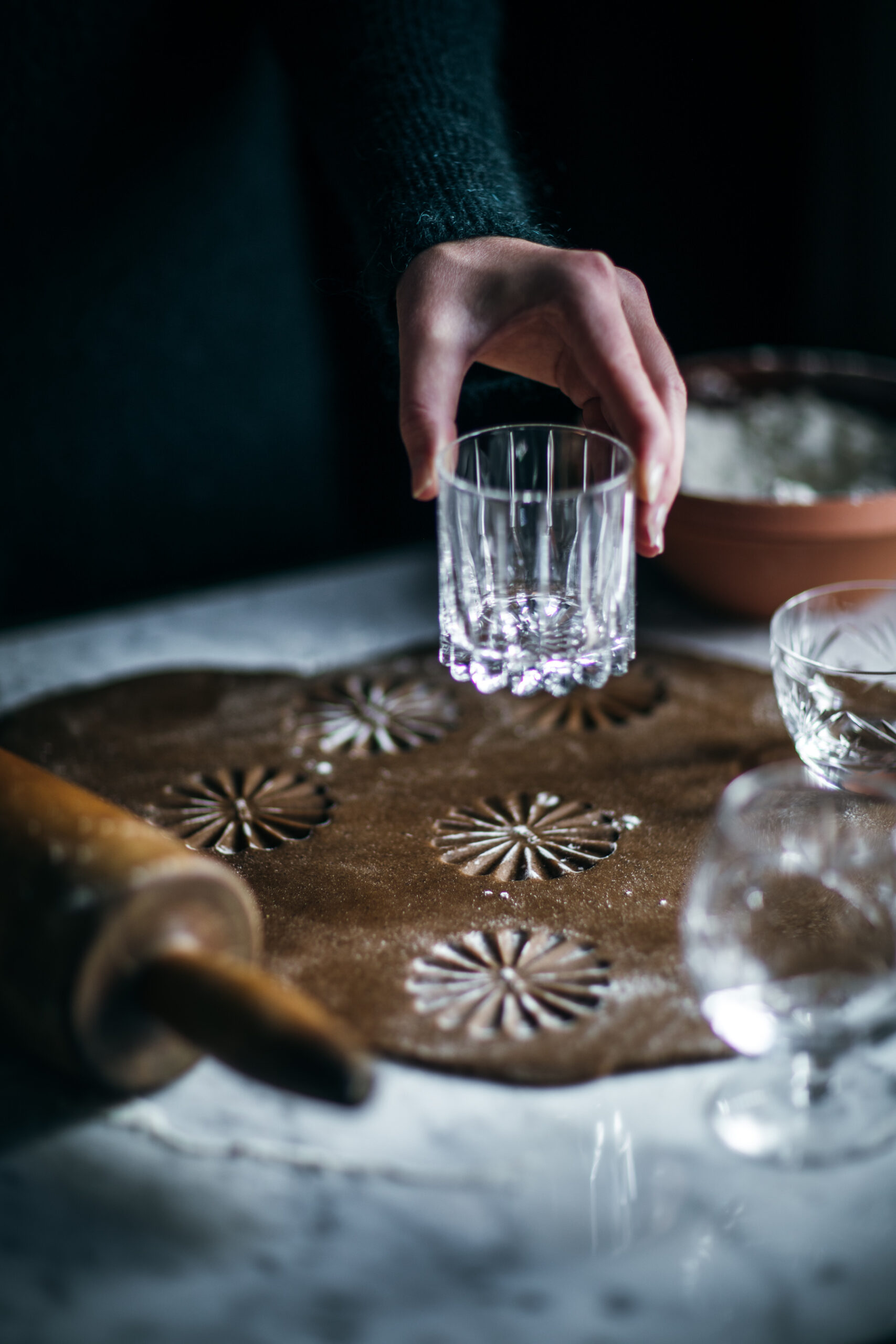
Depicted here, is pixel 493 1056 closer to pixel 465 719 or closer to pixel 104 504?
pixel 465 719

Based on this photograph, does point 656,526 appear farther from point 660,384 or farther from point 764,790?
point 764,790

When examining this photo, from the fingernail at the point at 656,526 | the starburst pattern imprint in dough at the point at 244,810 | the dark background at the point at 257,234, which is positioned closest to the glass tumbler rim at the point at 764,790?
the fingernail at the point at 656,526

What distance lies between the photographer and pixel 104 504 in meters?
1.32

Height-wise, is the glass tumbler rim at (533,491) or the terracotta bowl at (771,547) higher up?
the glass tumbler rim at (533,491)

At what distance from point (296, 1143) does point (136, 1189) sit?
3.1 inches

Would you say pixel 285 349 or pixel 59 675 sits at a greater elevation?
pixel 285 349

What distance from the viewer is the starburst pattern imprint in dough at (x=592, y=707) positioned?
36.7 inches

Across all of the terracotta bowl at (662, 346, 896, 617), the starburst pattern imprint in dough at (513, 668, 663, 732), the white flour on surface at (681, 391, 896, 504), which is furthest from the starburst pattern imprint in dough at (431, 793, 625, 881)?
the white flour on surface at (681, 391, 896, 504)

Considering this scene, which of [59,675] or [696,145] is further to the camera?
[696,145]

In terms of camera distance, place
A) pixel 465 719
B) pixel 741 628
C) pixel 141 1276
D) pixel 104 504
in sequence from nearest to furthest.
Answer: pixel 141 1276, pixel 465 719, pixel 741 628, pixel 104 504

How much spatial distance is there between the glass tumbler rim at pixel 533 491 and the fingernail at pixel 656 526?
36 millimetres

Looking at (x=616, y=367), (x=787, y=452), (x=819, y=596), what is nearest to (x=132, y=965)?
(x=616, y=367)

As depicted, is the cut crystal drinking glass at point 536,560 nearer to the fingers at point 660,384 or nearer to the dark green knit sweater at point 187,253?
the fingers at point 660,384

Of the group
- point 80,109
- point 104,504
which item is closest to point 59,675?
point 104,504
